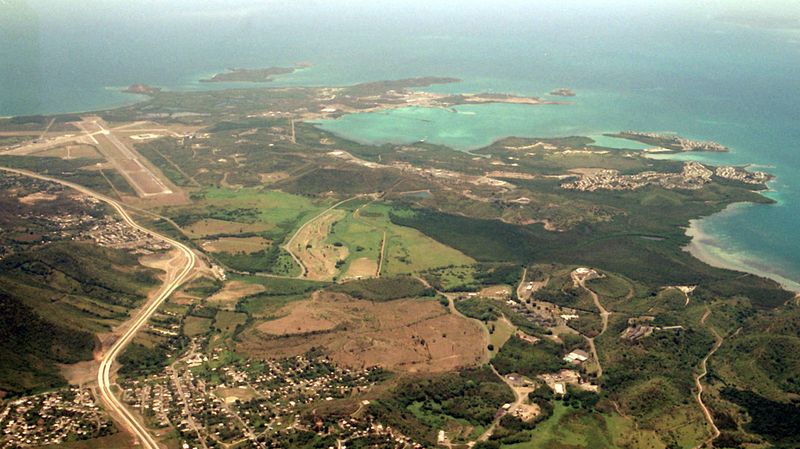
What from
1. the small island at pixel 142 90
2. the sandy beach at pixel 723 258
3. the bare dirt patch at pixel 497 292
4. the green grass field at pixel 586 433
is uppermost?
the small island at pixel 142 90

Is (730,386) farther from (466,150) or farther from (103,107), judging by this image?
(103,107)

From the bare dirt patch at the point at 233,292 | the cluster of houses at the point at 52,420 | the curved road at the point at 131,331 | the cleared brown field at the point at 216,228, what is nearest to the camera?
the cluster of houses at the point at 52,420

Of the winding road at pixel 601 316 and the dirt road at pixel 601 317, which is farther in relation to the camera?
the winding road at pixel 601 316

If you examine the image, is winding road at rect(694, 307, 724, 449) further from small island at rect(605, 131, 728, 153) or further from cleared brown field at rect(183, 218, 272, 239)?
small island at rect(605, 131, 728, 153)

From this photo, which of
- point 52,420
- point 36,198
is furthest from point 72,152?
point 52,420

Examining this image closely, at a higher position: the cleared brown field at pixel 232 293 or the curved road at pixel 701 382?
the cleared brown field at pixel 232 293

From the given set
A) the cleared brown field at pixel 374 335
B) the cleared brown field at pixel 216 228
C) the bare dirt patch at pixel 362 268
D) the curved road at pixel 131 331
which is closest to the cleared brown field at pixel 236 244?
the cleared brown field at pixel 216 228

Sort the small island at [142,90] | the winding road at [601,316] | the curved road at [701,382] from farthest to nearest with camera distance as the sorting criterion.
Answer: the small island at [142,90], the winding road at [601,316], the curved road at [701,382]

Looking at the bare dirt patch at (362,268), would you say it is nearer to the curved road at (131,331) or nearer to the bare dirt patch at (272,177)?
the curved road at (131,331)
